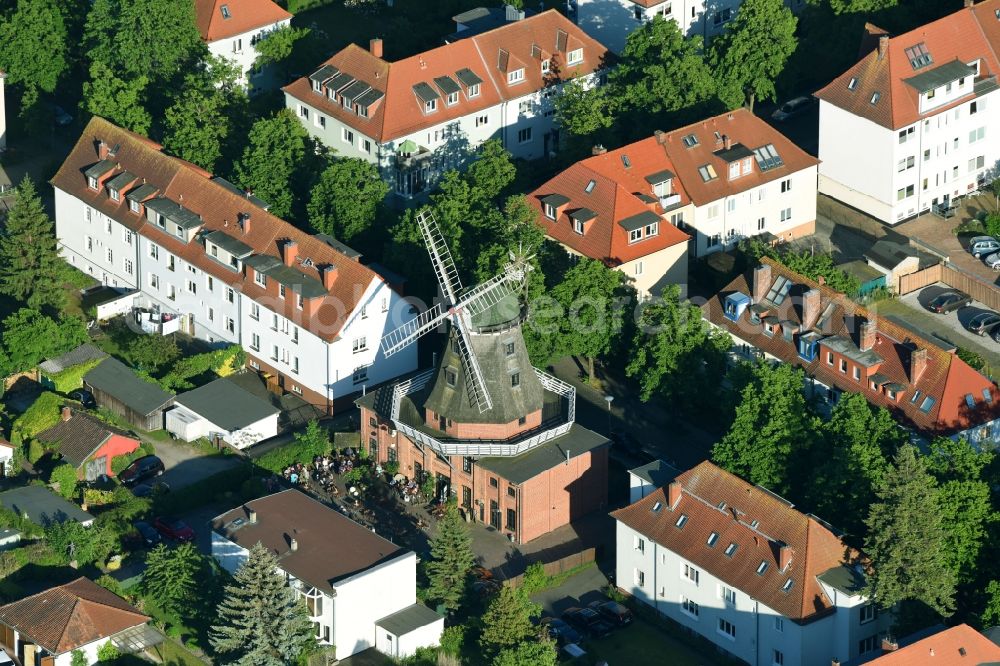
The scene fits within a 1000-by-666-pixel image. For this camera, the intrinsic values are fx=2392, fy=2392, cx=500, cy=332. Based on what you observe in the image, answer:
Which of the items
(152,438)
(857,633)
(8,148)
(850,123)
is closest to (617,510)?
(857,633)

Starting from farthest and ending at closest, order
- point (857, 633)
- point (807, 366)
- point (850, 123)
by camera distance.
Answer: point (850, 123)
point (807, 366)
point (857, 633)

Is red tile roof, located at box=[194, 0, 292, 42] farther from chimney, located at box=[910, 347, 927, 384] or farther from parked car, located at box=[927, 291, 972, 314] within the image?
chimney, located at box=[910, 347, 927, 384]

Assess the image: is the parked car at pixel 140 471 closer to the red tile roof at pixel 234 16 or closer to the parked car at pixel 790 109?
the red tile roof at pixel 234 16

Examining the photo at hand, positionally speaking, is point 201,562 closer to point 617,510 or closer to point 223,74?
point 617,510

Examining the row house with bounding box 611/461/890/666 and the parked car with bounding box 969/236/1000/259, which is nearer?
the row house with bounding box 611/461/890/666

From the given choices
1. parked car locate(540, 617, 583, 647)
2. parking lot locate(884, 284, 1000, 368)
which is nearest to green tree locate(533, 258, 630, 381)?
parking lot locate(884, 284, 1000, 368)

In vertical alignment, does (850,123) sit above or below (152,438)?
above
